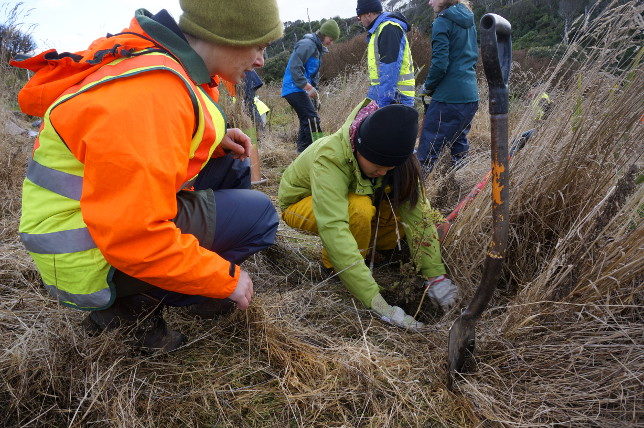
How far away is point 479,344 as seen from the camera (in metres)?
Result: 1.55

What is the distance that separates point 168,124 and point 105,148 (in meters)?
0.15

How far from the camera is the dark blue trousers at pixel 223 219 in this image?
1450 mm

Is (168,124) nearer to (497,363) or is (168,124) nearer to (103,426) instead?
(103,426)

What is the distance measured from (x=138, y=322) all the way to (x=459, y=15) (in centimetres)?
325

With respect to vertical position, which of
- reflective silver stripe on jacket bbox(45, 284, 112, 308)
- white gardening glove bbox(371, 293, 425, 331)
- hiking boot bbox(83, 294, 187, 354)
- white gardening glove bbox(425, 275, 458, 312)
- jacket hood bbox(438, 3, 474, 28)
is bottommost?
white gardening glove bbox(425, 275, 458, 312)

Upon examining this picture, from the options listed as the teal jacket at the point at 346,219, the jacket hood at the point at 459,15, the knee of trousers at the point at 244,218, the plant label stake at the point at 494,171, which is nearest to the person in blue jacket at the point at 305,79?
the jacket hood at the point at 459,15

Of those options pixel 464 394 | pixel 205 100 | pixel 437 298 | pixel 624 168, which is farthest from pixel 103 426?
pixel 624 168

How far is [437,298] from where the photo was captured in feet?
6.66

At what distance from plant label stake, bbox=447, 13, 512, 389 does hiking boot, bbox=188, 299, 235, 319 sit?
0.85 meters

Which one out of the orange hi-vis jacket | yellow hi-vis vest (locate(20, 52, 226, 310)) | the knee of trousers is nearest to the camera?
the orange hi-vis jacket

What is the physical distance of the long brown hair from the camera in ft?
7.06

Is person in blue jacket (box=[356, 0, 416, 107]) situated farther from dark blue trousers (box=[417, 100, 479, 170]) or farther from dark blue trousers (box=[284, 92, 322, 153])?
dark blue trousers (box=[284, 92, 322, 153])

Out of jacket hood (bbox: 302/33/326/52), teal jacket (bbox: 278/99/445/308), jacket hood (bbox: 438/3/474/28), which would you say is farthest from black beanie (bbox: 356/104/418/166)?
jacket hood (bbox: 302/33/326/52)

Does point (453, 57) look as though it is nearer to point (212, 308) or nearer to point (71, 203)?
point (212, 308)
